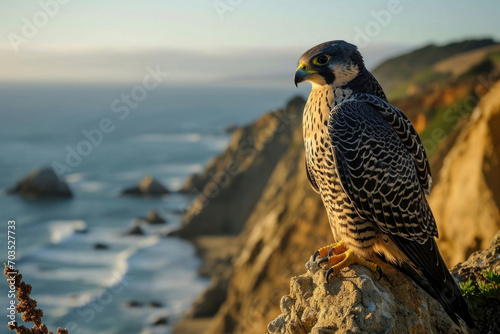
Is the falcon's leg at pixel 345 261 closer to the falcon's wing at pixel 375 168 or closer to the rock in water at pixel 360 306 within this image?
the rock in water at pixel 360 306

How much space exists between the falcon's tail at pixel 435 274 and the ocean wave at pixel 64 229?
41.5m

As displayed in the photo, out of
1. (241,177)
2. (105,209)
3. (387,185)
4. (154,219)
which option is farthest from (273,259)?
(105,209)

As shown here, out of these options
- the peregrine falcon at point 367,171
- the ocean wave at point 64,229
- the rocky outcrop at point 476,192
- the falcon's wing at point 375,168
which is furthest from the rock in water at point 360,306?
the ocean wave at point 64,229

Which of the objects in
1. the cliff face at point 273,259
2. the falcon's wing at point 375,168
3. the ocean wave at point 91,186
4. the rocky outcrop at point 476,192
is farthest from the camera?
the ocean wave at point 91,186

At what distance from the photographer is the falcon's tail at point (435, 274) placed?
472 cm

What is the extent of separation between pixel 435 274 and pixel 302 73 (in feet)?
7.76

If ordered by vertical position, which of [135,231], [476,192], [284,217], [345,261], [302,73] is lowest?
[345,261]

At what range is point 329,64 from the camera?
15.5 ft

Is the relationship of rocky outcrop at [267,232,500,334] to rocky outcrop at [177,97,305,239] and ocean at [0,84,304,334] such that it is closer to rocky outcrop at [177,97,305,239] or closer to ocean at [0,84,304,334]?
ocean at [0,84,304,334]

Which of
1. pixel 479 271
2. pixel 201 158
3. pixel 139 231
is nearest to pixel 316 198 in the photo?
pixel 479 271

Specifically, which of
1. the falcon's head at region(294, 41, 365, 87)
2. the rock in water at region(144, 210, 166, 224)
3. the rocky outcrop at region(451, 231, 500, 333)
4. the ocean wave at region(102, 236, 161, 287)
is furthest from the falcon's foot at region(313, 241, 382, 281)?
the rock in water at region(144, 210, 166, 224)

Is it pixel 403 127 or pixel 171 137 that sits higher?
pixel 171 137

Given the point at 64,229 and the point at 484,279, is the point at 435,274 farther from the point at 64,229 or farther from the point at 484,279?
the point at 64,229

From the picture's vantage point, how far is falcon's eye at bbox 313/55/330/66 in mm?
4708
